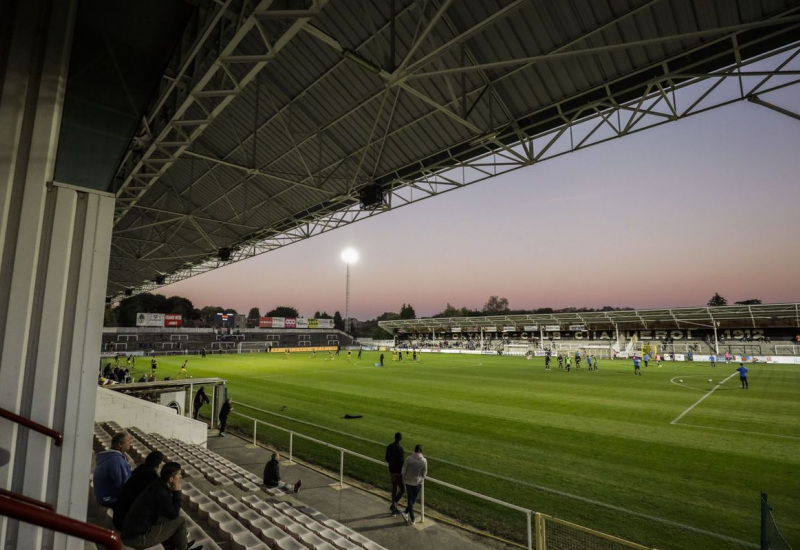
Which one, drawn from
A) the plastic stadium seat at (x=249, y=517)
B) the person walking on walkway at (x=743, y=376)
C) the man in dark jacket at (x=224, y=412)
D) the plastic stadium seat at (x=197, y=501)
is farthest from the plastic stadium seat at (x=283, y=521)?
the person walking on walkway at (x=743, y=376)

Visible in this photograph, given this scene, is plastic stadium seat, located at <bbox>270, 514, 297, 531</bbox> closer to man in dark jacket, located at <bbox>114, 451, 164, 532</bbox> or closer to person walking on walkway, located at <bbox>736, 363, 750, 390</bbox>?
man in dark jacket, located at <bbox>114, 451, 164, 532</bbox>

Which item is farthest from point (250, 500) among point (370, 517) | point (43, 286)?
point (43, 286)

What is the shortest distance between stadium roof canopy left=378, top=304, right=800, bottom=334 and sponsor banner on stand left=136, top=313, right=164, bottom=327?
1706 inches

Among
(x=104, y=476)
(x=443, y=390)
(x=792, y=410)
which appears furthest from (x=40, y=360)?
(x=792, y=410)

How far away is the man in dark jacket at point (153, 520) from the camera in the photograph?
153 inches

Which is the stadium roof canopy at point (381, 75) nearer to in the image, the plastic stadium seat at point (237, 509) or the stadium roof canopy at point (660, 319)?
the plastic stadium seat at point (237, 509)

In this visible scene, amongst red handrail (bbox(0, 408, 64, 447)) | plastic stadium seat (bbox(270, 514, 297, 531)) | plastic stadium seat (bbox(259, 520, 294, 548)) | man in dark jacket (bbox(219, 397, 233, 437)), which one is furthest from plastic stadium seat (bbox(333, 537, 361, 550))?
man in dark jacket (bbox(219, 397, 233, 437))

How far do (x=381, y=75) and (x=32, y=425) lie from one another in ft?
26.5

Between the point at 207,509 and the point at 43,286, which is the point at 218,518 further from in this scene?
the point at 43,286

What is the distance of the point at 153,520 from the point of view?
13.2 ft

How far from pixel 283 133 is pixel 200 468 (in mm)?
10658

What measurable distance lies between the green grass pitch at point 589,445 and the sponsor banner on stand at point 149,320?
45.8 metres

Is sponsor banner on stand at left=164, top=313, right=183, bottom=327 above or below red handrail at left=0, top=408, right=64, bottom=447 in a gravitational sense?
above

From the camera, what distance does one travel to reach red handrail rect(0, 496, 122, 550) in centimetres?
139
